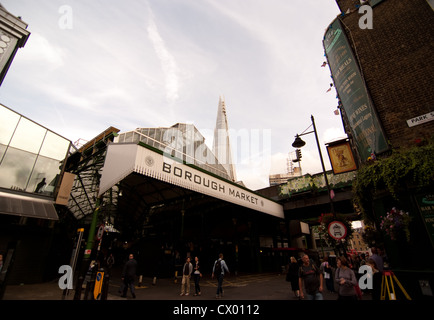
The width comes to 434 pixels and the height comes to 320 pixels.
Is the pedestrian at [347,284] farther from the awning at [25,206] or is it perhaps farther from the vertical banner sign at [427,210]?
the awning at [25,206]

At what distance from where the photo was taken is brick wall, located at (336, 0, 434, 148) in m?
8.63

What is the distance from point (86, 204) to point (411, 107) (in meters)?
32.8

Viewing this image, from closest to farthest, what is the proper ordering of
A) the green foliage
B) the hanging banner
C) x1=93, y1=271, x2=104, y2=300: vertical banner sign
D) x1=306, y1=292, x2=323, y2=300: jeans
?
x1=306, y1=292, x2=323, y2=300: jeans
the green foliage
x1=93, y1=271, x2=104, y2=300: vertical banner sign
the hanging banner

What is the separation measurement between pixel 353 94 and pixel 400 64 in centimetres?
213

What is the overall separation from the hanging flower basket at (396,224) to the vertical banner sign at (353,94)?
10.1 ft

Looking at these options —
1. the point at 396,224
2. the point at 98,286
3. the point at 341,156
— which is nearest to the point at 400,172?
the point at 396,224

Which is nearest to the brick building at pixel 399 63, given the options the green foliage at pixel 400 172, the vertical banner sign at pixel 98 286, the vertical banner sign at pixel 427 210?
the green foliage at pixel 400 172

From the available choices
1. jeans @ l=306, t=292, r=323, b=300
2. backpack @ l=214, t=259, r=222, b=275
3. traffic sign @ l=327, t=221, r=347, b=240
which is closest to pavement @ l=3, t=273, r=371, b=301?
backpack @ l=214, t=259, r=222, b=275

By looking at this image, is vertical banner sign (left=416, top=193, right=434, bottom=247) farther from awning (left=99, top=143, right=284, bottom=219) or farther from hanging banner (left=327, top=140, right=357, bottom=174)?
awning (left=99, top=143, right=284, bottom=219)

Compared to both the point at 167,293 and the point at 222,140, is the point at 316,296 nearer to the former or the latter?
the point at 167,293

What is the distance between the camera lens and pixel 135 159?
848 cm

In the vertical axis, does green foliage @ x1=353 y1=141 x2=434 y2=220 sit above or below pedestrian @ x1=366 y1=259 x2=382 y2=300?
above
